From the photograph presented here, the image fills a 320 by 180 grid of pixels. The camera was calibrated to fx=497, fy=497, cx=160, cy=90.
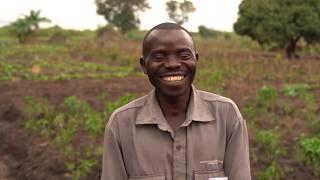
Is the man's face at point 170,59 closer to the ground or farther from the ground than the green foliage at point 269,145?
farther from the ground

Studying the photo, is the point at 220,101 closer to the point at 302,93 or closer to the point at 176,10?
the point at 302,93

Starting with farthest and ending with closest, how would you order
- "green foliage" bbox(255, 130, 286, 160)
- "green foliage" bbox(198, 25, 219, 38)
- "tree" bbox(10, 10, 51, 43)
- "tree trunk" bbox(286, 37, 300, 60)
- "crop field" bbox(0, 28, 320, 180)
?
"green foliage" bbox(198, 25, 219, 38), "tree" bbox(10, 10, 51, 43), "tree trunk" bbox(286, 37, 300, 60), "green foliage" bbox(255, 130, 286, 160), "crop field" bbox(0, 28, 320, 180)

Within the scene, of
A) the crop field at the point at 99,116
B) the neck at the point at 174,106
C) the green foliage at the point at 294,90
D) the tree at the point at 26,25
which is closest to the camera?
the neck at the point at 174,106

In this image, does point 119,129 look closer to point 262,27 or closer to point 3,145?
point 3,145

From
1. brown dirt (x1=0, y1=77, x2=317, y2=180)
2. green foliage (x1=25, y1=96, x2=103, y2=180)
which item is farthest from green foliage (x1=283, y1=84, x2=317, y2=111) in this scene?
green foliage (x1=25, y1=96, x2=103, y2=180)

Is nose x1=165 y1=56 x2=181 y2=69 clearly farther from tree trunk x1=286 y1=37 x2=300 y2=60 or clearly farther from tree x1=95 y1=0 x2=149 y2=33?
tree x1=95 y1=0 x2=149 y2=33

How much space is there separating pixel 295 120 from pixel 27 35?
88.3 ft

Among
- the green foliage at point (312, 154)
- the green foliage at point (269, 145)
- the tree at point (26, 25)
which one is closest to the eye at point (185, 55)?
the green foliage at point (312, 154)

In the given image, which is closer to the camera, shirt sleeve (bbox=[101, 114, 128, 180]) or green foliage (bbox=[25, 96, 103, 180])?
shirt sleeve (bbox=[101, 114, 128, 180])

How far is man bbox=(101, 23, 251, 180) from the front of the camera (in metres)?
1.84

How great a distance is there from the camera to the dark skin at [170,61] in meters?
1.83

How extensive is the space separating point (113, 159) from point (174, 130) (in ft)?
0.86

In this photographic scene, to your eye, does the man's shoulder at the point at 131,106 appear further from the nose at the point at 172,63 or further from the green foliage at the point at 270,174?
the green foliage at the point at 270,174

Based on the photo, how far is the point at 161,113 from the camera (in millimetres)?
1927
